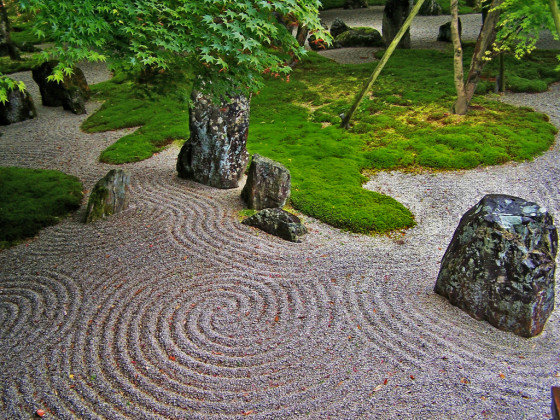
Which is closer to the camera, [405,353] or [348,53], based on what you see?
[405,353]

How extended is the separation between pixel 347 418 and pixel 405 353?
165 centimetres

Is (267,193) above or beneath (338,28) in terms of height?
beneath

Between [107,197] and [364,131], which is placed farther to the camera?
[364,131]

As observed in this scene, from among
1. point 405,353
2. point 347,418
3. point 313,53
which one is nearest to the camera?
point 347,418

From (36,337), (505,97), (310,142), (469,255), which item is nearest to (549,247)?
(469,255)

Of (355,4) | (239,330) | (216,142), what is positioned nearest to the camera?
(239,330)

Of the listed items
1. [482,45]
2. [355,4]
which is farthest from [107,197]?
[355,4]

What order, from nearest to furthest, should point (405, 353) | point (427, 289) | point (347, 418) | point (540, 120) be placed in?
point (347, 418) → point (405, 353) → point (427, 289) → point (540, 120)

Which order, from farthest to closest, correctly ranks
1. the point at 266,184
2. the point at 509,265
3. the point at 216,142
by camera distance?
1. the point at 216,142
2. the point at 266,184
3. the point at 509,265

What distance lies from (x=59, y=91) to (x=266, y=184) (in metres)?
14.0

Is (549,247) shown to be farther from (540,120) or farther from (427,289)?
(540,120)

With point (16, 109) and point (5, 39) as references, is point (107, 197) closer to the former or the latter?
point (16, 109)

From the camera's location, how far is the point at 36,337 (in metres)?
7.20

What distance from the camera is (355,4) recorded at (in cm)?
4119
